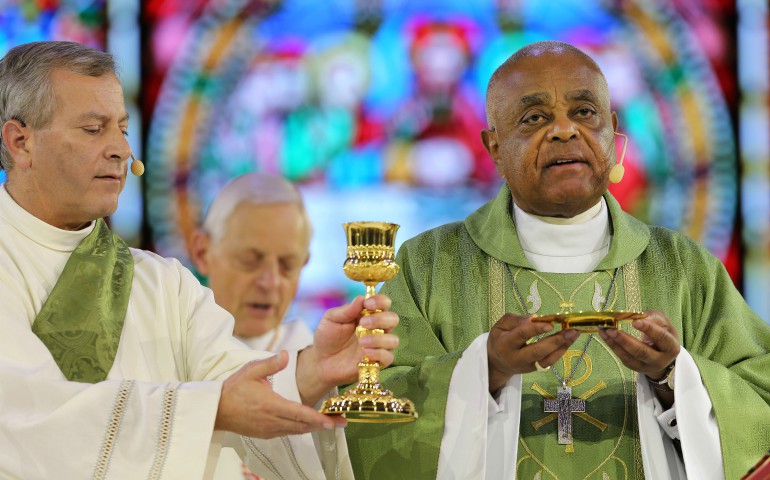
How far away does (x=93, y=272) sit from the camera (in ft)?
15.7

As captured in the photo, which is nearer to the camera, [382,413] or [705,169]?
[382,413]

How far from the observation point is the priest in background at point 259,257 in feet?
27.4

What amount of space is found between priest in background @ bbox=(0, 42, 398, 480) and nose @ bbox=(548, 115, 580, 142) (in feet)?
3.48

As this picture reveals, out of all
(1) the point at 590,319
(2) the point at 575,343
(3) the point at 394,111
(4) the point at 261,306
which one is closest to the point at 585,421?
(2) the point at 575,343

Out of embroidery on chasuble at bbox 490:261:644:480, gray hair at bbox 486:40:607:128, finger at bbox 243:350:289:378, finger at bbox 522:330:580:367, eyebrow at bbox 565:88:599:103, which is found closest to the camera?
finger at bbox 243:350:289:378

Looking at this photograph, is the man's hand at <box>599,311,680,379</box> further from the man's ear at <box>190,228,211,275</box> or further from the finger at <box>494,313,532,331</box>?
the man's ear at <box>190,228,211,275</box>

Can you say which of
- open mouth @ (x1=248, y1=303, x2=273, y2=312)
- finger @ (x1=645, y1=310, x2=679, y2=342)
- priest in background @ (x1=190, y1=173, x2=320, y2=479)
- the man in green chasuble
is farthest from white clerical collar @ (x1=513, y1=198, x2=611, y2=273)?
open mouth @ (x1=248, y1=303, x2=273, y2=312)

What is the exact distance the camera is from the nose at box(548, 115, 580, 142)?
199 inches

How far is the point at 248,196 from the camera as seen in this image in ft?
28.3

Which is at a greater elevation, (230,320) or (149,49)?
(149,49)

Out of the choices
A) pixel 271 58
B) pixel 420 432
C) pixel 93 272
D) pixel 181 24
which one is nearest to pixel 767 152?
pixel 271 58

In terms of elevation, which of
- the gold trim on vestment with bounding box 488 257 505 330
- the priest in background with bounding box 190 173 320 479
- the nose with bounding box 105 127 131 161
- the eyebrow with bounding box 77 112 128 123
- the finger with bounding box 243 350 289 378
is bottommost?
the finger with bounding box 243 350 289 378

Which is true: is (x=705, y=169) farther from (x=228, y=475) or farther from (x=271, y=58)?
(x=228, y=475)

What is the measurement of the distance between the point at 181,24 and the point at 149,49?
27 centimetres
